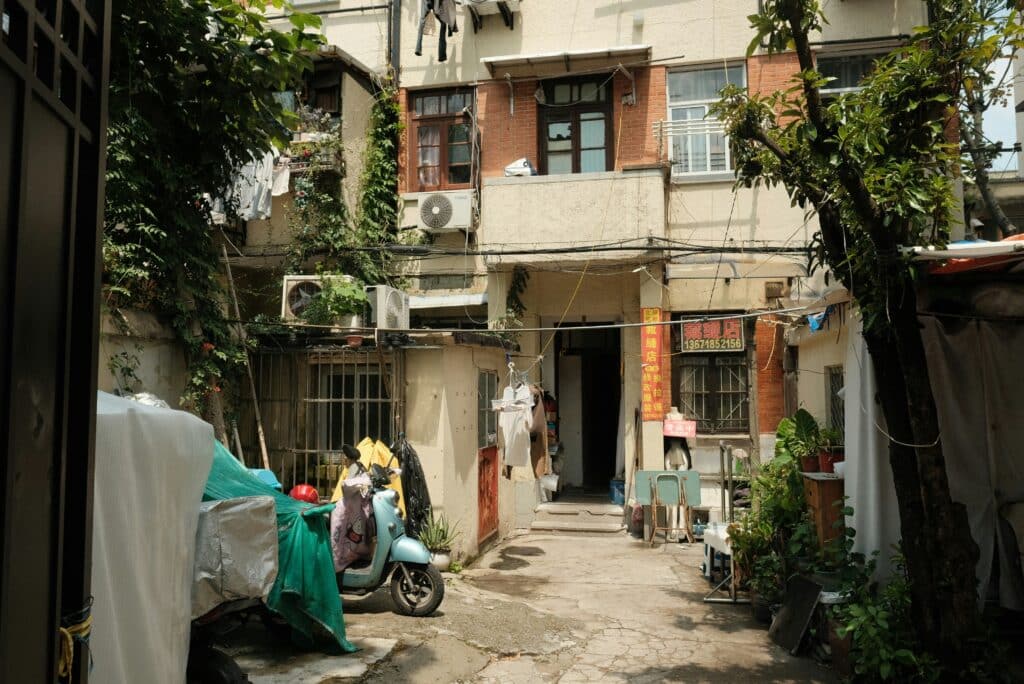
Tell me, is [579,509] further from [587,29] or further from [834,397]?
[587,29]

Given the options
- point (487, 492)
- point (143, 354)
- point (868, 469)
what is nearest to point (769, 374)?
point (487, 492)

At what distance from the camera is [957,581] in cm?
497

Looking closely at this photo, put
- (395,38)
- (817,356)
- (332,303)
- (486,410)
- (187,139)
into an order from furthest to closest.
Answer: (395,38) < (486,410) < (332,303) < (817,356) < (187,139)

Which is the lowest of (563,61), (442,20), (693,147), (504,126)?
(693,147)

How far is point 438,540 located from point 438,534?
0.08 m

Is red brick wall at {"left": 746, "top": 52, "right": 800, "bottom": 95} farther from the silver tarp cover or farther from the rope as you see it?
the rope

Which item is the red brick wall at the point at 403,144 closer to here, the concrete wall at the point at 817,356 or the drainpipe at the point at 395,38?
the drainpipe at the point at 395,38

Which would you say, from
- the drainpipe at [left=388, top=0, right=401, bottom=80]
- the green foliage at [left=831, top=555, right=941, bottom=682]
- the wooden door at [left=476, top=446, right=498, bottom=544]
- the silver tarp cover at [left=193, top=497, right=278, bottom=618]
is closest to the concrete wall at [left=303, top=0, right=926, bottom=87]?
the drainpipe at [left=388, top=0, right=401, bottom=80]

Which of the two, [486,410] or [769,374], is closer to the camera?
[486,410]

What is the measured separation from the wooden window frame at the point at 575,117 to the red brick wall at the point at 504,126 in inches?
7.4

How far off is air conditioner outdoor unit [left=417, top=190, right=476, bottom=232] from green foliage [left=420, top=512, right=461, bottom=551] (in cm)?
560

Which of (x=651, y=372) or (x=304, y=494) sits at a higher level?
(x=651, y=372)

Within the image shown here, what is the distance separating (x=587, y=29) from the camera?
13.8 m

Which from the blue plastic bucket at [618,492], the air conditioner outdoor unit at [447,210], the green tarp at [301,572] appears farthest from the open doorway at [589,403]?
the green tarp at [301,572]
